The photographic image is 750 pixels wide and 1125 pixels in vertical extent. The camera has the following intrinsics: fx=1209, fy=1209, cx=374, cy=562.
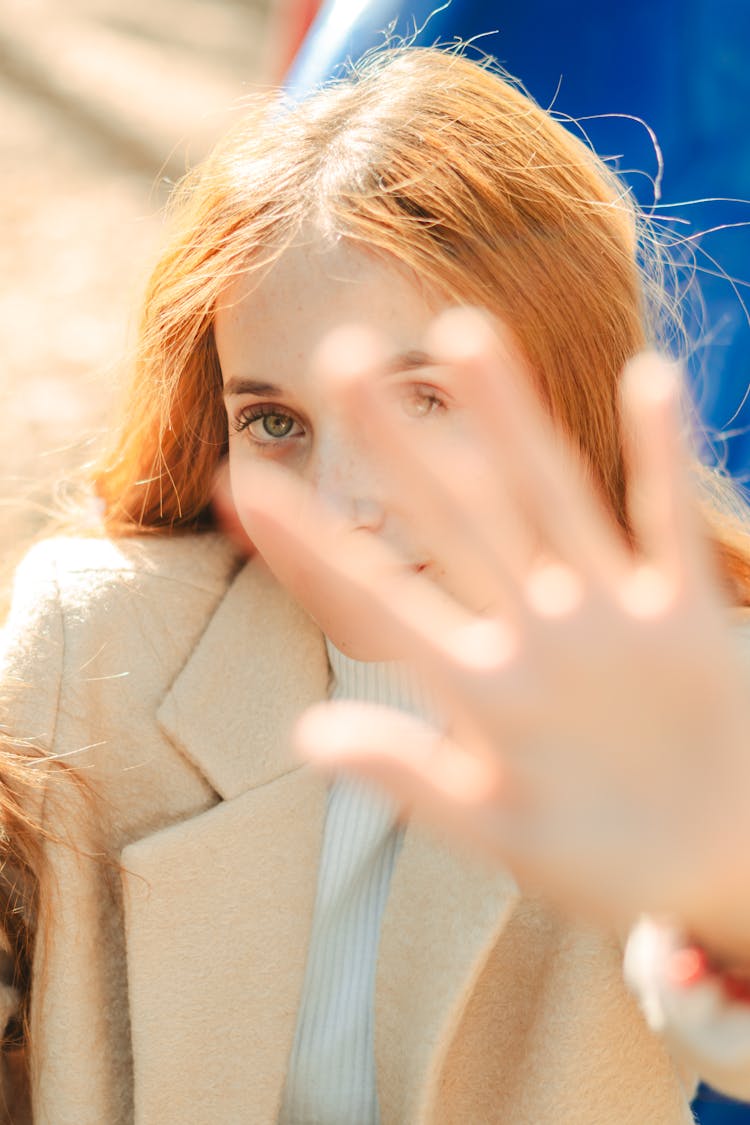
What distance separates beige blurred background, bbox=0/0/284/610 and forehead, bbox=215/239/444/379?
1.23m

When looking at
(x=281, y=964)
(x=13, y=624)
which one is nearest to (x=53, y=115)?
(x=13, y=624)

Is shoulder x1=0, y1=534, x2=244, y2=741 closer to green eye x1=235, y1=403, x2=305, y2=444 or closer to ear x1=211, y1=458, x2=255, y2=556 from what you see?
ear x1=211, y1=458, x2=255, y2=556

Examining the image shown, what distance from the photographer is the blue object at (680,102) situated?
1443mm

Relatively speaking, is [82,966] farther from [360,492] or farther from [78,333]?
[78,333]

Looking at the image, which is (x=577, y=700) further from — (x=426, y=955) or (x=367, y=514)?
(x=426, y=955)

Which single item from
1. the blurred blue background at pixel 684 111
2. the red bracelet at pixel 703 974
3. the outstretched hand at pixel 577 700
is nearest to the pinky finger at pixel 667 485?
the outstretched hand at pixel 577 700

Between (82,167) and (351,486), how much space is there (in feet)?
10.1

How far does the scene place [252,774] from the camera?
3.44ft

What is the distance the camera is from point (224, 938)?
3.26 ft

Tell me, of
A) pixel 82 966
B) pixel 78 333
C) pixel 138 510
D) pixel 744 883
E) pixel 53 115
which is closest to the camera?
pixel 744 883

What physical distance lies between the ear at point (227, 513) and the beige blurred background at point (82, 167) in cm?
95

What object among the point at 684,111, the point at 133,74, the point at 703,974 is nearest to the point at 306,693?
the point at 703,974

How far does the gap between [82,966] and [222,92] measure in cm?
365

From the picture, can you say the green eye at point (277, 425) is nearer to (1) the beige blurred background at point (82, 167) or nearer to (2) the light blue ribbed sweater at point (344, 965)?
(2) the light blue ribbed sweater at point (344, 965)
